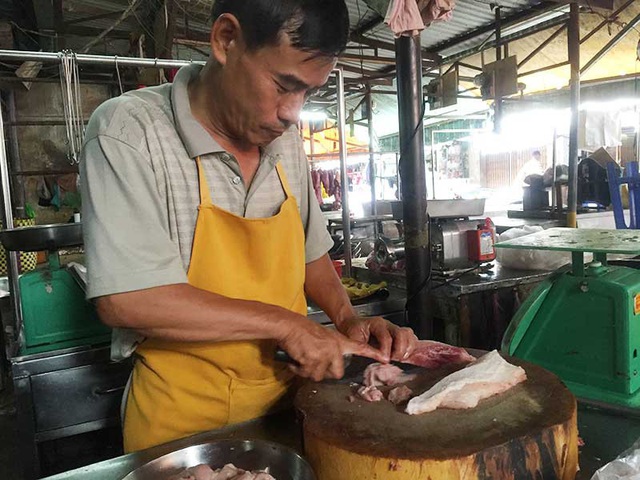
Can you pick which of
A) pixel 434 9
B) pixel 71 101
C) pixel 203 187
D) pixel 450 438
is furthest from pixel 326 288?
pixel 71 101

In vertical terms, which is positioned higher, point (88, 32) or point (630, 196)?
point (88, 32)

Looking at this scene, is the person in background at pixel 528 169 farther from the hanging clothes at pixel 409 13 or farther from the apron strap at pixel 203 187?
the apron strap at pixel 203 187

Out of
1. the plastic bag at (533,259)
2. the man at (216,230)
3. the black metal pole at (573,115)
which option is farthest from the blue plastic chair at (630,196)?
the man at (216,230)

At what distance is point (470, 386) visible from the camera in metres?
1.33

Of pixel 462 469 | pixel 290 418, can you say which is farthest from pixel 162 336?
pixel 462 469

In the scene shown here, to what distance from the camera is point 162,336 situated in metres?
1.35

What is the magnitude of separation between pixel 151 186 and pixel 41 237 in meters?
1.38

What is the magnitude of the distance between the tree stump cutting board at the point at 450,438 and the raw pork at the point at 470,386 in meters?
0.02

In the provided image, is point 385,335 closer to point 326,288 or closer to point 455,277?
point 326,288

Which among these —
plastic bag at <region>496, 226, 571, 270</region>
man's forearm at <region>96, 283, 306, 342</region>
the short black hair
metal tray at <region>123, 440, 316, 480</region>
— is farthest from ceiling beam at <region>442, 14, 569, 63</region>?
metal tray at <region>123, 440, 316, 480</region>

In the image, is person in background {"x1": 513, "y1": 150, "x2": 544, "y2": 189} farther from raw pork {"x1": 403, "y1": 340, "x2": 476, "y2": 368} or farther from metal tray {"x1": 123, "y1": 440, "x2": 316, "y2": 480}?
metal tray {"x1": 123, "y1": 440, "x2": 316, "y2": 480}

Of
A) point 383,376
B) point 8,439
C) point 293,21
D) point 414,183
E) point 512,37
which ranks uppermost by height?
point 512,37

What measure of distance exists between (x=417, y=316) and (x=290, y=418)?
1636mm

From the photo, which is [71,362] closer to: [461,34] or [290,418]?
[290,418]
